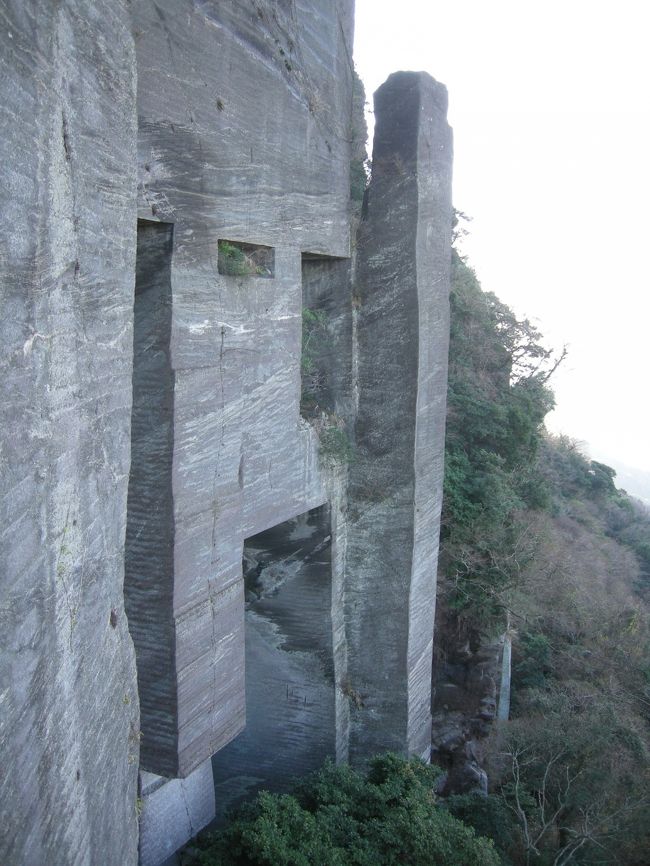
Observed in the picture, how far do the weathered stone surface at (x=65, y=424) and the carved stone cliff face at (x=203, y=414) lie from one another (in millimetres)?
17

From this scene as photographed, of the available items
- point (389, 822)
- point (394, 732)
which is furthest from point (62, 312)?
point (394, 732)

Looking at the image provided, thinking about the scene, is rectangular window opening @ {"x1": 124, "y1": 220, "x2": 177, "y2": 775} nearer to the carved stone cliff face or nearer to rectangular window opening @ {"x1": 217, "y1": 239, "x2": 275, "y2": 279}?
the carved stone cliff face

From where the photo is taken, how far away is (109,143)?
12.9 feet

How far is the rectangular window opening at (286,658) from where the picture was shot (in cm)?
816

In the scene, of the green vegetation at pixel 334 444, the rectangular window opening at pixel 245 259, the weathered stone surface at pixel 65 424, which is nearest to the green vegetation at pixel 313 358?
the green vegetation at pixel 334 444

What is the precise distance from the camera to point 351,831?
21.5 ft

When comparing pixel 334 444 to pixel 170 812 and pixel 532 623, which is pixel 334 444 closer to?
pixel 170 812

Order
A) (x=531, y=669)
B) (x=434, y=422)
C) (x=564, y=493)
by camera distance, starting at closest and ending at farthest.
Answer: (x=434, y=422) < (x=531, y=669) < (x=564, y=493)

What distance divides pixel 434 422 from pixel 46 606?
6.05 metres

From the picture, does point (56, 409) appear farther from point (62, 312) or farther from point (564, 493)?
point (564, 493)

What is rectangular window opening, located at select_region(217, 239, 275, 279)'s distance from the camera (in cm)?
592

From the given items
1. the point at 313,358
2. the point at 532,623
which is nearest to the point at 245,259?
the point at 313,358

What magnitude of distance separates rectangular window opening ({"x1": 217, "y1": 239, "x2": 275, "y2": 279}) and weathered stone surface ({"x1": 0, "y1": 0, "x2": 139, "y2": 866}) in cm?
166

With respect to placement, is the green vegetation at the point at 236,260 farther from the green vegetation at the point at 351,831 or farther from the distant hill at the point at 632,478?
the distant hill at the point at 632,478
